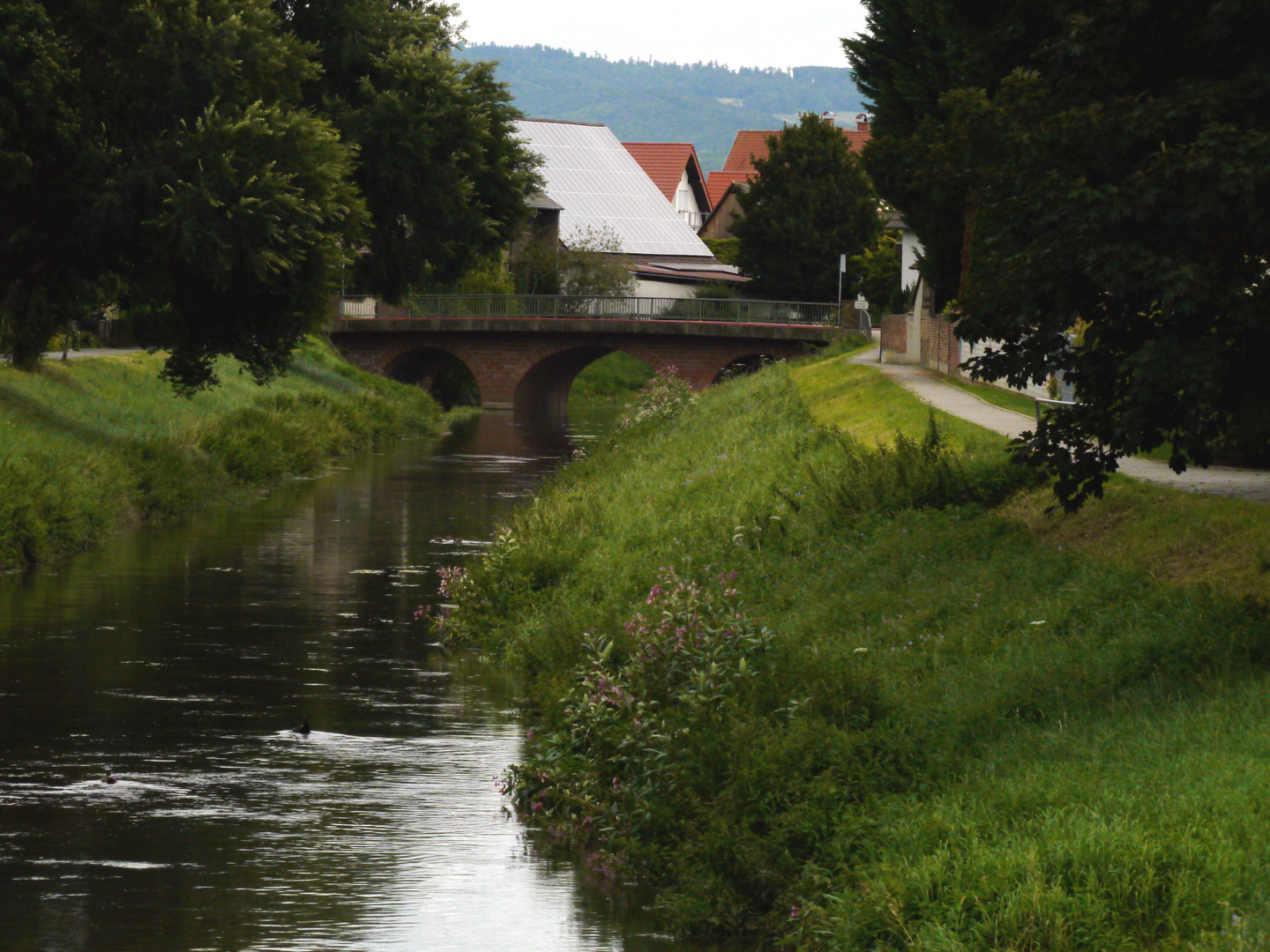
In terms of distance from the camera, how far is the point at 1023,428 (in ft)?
74.4

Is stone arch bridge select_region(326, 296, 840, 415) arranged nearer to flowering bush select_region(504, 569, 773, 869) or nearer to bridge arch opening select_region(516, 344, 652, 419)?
bridge arch opening select_region(516, 344, 652, 419)

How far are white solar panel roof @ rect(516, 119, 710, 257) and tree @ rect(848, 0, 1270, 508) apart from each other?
7651 cm

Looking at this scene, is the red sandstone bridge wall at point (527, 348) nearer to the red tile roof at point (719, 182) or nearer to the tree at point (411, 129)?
the tree at point (411, 129)

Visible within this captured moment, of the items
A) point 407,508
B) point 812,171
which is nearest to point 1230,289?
point 407,508

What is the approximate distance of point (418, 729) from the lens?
44.2ft

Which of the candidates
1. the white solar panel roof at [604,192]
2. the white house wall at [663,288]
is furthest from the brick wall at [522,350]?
the white solar panel roof at [604,192]

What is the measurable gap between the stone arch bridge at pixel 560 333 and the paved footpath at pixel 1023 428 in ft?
65.4

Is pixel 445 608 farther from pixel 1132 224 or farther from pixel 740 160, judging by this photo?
pixel 740 160

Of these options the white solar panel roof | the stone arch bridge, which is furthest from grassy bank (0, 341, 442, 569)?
the white solar panel roof

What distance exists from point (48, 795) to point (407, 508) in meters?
18.8

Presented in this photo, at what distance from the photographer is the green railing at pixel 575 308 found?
64.3m

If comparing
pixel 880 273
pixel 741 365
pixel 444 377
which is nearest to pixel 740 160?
pixel 444 377

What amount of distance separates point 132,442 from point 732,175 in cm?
10803

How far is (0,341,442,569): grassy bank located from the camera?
883 inches
